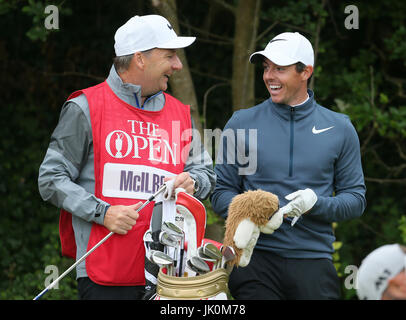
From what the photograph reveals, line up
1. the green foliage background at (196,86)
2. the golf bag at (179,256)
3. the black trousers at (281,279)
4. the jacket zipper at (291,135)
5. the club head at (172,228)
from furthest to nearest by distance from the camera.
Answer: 1. the green foliage background at (196,86)
2. the jacket zipper at (291,135)
3. the black trousers at (281,279)
4. the club head at (172,228)
5. the golf bag at (179,256)

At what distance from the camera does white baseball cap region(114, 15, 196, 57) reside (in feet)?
11.8

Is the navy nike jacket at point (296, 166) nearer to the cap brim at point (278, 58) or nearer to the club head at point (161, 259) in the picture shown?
the cap brim at point (278, 58)

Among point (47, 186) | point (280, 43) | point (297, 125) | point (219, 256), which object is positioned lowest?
point (219, 256)

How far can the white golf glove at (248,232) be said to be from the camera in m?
3.16

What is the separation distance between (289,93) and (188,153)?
0.61m

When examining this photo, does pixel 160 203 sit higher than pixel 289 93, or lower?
lower

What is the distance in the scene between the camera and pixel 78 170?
11.3ft

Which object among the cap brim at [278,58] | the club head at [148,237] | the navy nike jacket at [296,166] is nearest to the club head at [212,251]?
the club head at [148,237]

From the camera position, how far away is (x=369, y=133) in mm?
6730

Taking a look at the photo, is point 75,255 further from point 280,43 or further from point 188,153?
point 280,43

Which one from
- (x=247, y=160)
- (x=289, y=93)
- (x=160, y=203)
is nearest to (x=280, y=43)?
(x=289, y=93)

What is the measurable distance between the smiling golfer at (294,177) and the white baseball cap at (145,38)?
0.48 metres

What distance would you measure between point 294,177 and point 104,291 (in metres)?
1.08

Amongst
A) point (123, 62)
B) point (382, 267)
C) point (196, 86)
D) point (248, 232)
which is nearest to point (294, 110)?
point (248, 232)
